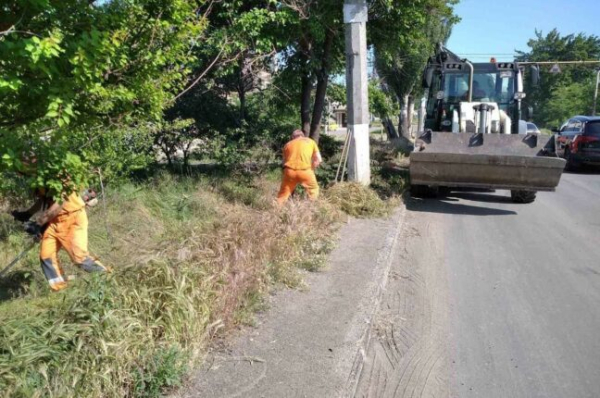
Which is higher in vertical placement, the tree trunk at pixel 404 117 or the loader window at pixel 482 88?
the loader window at pixel 482 88

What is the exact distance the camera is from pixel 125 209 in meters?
7.91

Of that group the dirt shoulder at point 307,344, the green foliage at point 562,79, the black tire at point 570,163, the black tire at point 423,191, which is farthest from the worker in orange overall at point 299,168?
the green foliage at point 562,79

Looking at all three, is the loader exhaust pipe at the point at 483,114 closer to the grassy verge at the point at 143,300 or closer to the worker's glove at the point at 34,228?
the grassy verge at the point at 143,300

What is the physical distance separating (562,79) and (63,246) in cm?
6536

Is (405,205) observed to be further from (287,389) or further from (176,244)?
(287,389)

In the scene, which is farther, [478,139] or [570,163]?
[570,163]

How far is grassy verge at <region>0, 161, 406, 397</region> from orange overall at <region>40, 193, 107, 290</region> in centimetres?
22

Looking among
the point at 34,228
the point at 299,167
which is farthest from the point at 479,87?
the point at 34,228

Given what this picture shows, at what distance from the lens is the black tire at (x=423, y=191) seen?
10.6 meters

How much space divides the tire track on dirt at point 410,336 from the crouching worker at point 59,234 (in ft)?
9.06

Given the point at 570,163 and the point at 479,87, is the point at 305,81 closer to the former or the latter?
the point at 479,87

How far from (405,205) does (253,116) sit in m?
4.43

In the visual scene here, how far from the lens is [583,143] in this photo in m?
15.9

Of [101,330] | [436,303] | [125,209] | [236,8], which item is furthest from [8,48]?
[236,8]
